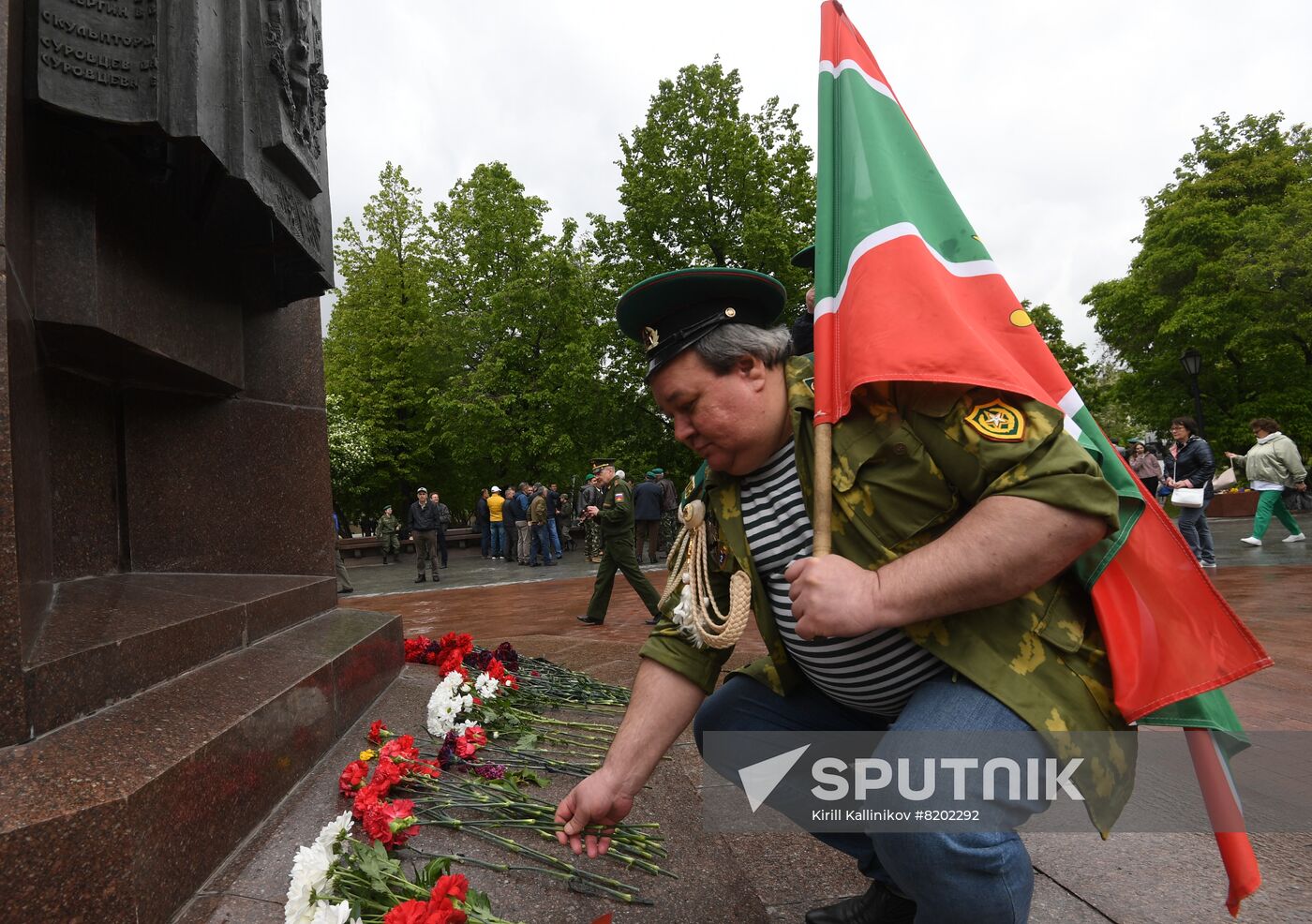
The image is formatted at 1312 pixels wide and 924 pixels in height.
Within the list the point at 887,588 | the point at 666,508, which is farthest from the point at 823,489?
the point at 666,508

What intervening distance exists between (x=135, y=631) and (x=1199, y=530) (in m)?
10.8

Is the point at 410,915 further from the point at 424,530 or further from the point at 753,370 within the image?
the point at 424,530

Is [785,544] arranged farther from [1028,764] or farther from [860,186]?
[860,186]

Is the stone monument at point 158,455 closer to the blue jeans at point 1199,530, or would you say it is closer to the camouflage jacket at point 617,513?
the camouflage jacket at point 617,513

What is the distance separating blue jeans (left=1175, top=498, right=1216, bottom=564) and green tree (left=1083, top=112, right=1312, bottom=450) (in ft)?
59.6

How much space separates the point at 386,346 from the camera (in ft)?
89.8

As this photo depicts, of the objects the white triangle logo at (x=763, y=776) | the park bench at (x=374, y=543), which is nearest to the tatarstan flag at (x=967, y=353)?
the white triangle logo at (x=763, y=776)

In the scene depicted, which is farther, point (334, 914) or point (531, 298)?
point (531, 298)

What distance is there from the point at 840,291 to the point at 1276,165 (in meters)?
32.6

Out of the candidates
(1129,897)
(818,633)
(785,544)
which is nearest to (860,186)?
(785,544)

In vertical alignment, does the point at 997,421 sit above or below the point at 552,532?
above

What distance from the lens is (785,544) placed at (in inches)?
A: 75.0

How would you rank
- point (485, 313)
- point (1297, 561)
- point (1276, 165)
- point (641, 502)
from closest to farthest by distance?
point (1297, 561) → point (641, 502) → point (485, 313) → point (1276, 165)

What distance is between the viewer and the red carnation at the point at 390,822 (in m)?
2.17
